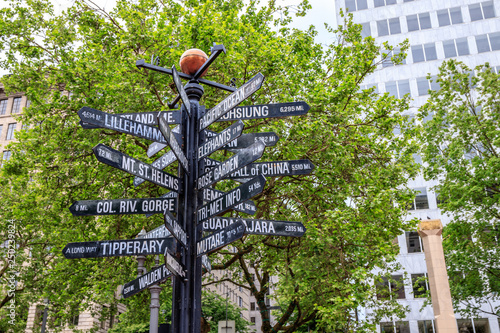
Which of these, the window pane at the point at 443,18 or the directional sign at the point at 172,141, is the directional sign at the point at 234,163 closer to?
the directional sign at the point at 172,141

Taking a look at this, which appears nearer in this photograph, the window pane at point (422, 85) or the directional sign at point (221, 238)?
the directional sign at point (221, 238)

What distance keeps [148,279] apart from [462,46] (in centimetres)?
4420

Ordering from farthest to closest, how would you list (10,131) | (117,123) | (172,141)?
(10,131), (117,123), (172,141)

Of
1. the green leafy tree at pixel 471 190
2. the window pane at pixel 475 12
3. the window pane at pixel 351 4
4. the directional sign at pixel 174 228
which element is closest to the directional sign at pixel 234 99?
the directional sign at pixel 174 228

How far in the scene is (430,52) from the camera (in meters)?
42.6

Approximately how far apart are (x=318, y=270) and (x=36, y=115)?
9.09 m

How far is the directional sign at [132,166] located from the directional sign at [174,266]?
0.78 meters

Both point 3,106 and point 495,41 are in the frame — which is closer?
point 495,41

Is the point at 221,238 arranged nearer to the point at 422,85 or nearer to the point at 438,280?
the point at 438,280

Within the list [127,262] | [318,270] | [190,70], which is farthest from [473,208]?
[190,70]

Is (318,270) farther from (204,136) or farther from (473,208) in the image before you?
(473,208)

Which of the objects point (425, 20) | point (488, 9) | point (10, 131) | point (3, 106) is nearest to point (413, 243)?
point (425, 20)

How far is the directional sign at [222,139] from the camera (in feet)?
14.0

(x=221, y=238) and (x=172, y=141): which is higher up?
(x=172, y=141)
